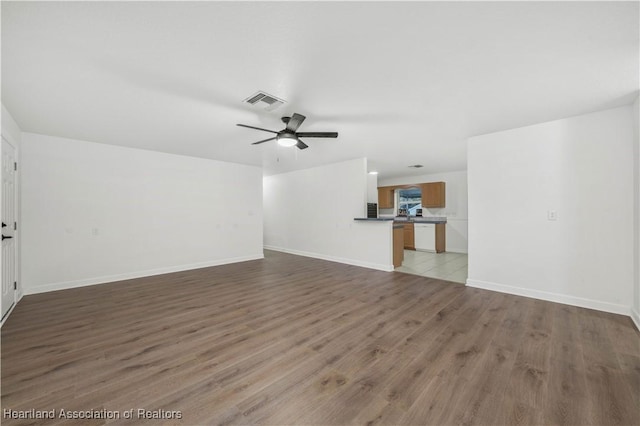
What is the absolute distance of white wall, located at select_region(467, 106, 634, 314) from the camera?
2969 mm

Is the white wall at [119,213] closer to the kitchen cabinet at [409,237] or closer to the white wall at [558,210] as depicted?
the kitchen cabinet at [409,237]

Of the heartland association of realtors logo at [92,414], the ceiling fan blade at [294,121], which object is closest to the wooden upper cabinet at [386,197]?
the ceiling fan blade at [294,121]

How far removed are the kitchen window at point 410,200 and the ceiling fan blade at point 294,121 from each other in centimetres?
673

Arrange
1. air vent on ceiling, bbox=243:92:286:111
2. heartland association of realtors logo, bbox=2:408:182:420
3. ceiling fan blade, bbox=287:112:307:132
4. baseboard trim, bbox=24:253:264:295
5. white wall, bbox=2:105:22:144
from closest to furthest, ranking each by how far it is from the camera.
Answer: heartland association of realtors logo, bbox=2:408:182:420
air vent on ceiling, bbox=243:92:286:111
ceiling fan blade, bbox=287:112:307:132
white wall, bbox=2:105:22:144
baseboard trim, bbox=24:253:264:295

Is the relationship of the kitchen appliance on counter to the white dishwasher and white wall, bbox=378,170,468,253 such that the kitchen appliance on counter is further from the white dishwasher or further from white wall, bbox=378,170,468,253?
white wall, bbox=378,170,468,253

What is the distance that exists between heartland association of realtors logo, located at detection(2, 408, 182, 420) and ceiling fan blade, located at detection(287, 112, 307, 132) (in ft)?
9.03

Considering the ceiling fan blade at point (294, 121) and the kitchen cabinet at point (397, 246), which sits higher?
the ceiling fan blade at point (294, 121)

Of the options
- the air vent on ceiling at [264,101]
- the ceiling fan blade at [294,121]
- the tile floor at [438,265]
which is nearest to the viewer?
the air vent on ceiling at [264,101]

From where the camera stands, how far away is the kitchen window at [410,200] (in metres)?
8.76

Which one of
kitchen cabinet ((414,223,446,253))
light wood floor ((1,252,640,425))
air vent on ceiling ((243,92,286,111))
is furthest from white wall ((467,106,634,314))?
kitchen cabinet ((414,223,446,253))

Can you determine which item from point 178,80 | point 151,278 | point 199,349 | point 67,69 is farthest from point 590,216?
point 151,278

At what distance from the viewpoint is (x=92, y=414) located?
1.49 meters

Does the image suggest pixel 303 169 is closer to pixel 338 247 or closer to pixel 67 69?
pixel 338 247

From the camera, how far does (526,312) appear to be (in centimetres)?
302
